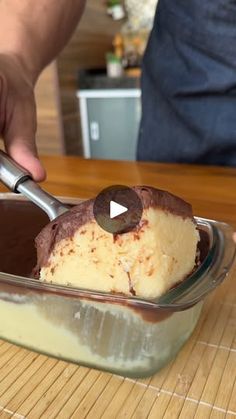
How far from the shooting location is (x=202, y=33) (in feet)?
2.41

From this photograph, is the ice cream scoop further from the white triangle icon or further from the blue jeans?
the blue jeans

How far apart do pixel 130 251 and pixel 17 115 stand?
0.28 meters

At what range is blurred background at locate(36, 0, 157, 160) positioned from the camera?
1814 millimetres

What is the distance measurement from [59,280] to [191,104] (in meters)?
0.50

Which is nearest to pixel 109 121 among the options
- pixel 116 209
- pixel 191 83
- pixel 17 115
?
pixel 191 83

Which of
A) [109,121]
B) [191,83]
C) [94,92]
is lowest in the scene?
[109,121]

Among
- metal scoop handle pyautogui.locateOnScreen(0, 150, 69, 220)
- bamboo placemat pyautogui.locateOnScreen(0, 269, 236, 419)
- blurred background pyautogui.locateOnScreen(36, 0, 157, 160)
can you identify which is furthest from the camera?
blurred background pyautogui.locateOnScreen(36, 0, 157, 160)

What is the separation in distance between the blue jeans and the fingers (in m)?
0.29

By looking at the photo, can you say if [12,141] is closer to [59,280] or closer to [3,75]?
[3,75]

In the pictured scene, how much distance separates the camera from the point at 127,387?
1.13ft

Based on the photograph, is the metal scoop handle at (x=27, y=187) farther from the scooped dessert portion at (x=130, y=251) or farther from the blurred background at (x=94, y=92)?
the blurred background at (x=94, y=92)

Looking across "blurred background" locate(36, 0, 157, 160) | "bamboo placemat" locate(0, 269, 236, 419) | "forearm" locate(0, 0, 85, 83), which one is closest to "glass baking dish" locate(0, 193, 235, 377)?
"bamboo placemat" locate(0, 269, 236, 419)

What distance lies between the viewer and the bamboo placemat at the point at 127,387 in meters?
0.32
